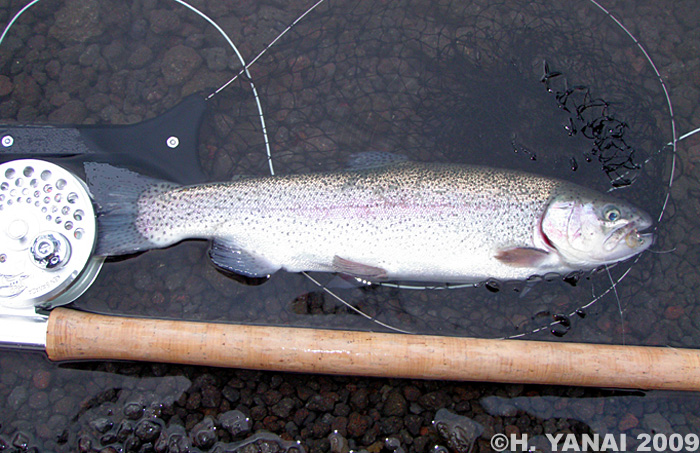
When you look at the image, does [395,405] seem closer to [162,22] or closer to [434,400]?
[434,400]

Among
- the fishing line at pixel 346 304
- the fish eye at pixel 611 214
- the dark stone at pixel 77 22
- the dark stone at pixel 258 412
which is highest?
the dark stone at pixel 77 22

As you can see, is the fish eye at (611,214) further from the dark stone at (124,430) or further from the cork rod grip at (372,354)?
the dark stone at (124,430)

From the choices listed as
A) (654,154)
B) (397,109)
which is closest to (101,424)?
(397,109)

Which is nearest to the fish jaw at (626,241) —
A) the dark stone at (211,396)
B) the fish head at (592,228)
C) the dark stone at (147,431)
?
the fish head at (592,228)

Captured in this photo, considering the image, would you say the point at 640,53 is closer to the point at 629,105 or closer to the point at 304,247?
the point at 629,105

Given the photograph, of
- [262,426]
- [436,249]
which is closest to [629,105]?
[436,249]

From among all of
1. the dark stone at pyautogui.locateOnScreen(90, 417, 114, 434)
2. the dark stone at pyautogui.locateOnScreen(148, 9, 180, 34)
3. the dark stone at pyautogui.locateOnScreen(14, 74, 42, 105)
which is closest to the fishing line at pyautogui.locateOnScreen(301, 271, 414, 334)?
the dark stone at pyautogui.locateOnScreen(90, 417, 114, 434)
